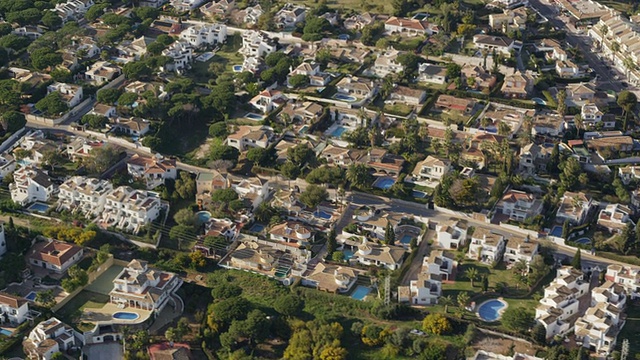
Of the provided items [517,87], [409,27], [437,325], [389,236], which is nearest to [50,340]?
[437,325]

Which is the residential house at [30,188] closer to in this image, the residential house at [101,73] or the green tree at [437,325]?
the residential house at [101,73]

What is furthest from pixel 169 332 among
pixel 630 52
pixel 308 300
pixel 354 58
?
pixel 630 52

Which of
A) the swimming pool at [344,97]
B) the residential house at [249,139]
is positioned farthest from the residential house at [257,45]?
the residential house at [249,139]

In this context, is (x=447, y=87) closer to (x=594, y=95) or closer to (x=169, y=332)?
(x=594, y=95)

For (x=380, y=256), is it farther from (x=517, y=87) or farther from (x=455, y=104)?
(x=517, y=87)

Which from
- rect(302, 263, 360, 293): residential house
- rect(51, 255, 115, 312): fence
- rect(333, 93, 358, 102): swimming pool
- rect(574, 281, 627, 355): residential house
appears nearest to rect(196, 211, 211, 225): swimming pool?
rect(51, 255, 115, 312): fence

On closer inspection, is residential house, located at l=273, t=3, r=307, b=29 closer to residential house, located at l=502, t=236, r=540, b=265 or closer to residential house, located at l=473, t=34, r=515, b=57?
residential house, located at l=473, t=34, r=515, b=57
